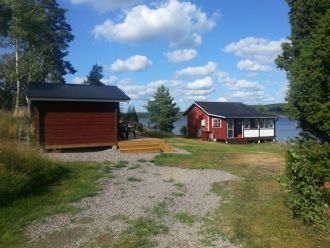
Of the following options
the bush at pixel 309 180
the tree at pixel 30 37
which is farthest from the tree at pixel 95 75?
the bush at pixel 309 180

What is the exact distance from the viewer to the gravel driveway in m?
7.93

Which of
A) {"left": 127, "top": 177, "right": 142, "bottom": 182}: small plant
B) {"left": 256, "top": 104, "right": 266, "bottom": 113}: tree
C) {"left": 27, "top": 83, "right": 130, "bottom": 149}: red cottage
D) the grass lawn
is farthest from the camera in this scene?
{"left": 256, "top": 104, "right": 266, "bottom": 113}: tree

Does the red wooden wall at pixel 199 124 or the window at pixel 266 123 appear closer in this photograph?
the red wooden wall at pixel 199 124

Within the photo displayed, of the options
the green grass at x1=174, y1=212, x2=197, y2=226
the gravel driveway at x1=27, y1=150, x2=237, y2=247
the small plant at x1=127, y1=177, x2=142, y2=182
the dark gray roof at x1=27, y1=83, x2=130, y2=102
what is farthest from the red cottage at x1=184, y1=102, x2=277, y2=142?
the green grass at x1=174, y1=212, x2=197, y2=226

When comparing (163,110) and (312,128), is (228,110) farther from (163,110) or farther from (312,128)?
(312,128)

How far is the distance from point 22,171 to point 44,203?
2297 mm

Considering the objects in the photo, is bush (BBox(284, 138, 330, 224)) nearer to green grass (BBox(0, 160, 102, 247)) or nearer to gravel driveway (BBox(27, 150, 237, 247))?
gravel driveway (BBox(27, 150, 237, 247))

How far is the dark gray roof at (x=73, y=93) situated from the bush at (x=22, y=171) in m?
6.13

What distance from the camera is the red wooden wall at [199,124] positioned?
41.6 meters

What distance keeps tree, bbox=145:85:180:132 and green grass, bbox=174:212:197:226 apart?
37035 millimetres

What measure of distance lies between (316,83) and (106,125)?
14.5m

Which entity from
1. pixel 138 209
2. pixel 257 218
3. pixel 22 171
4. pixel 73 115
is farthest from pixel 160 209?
pixel 73 115

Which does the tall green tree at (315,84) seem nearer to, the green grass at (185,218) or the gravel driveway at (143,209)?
the gravel driveway at (143,209)

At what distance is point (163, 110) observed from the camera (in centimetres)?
4688
